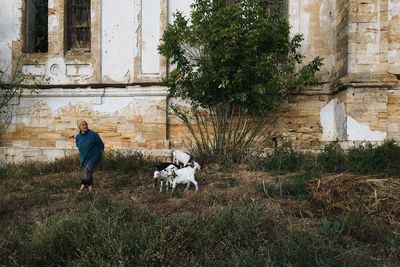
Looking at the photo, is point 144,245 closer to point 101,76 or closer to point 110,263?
point 110,263

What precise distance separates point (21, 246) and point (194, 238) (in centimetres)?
191

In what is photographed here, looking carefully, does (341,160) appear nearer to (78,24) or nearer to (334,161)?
(334,161)

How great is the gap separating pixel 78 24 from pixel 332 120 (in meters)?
7.39

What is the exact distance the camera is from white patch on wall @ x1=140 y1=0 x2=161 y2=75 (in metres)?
11.6

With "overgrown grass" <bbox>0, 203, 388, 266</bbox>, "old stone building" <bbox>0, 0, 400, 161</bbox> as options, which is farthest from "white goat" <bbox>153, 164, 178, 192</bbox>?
"old stone building" <bbox>0, 0, 400, 161</bbox>

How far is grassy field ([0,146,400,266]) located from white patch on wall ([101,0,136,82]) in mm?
3806

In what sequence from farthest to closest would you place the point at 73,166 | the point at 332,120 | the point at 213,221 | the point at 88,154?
the point at 332,120 → the point at 73,166 → the point at 88,154 → the point at 213,221

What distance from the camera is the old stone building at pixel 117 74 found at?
1130 cm

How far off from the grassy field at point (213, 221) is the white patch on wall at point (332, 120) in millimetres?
2056

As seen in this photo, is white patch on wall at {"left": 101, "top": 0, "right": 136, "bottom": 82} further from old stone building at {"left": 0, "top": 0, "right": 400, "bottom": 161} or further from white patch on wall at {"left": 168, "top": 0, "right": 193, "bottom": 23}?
white patch on wall at {"left": 168, "top": 0, "right": 193, "bottom": 23}

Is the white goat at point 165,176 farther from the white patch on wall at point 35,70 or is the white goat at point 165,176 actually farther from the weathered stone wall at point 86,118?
the white patch on wall at point 35,70

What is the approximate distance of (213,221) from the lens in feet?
17.4

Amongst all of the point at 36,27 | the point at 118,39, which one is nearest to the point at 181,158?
the point at 118,39

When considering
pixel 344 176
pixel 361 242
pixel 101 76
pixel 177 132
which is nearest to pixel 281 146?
pixel 177 132
